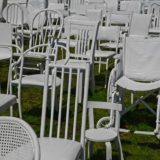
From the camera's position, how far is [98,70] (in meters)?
7.91

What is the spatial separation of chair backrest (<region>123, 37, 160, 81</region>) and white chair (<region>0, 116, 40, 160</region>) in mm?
2558

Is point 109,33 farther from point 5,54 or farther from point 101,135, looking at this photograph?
point 101,135

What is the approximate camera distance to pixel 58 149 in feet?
9.14

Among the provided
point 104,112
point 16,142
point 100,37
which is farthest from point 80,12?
point 16,142

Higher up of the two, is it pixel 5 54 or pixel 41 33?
pixel 41 33

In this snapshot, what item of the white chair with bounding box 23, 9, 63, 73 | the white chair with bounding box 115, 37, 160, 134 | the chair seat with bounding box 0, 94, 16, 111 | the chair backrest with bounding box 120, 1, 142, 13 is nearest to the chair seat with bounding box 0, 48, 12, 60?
the white chair with bounding box 23, 9, 63, 73

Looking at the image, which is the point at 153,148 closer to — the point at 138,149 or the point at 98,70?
the point at 138,149

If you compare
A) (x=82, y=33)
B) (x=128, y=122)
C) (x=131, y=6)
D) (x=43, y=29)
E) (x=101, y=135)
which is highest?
(x=131, y=6)

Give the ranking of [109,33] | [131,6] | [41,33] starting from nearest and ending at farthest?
[109,33] → [41,33] → [131,6]

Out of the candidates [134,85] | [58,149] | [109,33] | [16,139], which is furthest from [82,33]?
[16,139]

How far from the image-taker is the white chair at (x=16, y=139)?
1894 millimetres

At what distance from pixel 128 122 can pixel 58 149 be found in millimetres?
2460

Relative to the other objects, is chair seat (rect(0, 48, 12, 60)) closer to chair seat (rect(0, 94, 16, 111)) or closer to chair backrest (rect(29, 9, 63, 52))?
chair backrest (rect(29, 9, 63, 52))

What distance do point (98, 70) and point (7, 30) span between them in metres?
3.18
